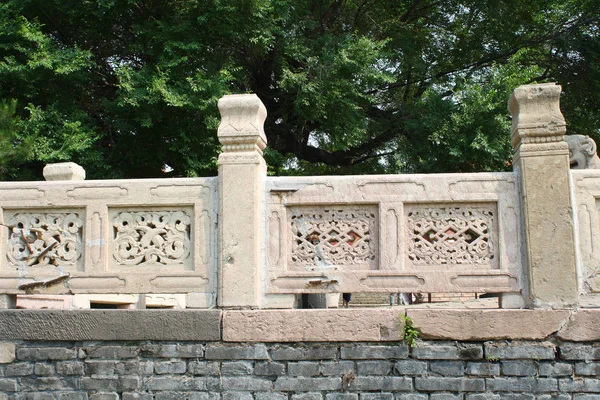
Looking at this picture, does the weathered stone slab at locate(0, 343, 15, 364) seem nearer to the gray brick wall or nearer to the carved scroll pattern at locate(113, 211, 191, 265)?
the gray brick wall

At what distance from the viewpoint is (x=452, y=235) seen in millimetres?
5062

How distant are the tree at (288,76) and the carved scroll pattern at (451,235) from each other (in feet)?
18.8

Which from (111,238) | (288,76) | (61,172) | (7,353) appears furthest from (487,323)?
(288,76)

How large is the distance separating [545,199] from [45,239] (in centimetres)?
424

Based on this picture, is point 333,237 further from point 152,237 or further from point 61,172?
point 61,172

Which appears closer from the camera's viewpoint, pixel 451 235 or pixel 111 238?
pixel 451 235

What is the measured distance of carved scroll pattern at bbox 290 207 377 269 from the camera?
5.10 m

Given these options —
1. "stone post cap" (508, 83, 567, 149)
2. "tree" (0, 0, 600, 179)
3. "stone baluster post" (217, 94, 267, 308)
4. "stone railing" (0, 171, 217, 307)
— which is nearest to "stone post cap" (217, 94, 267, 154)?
"stone baluster post" (217, 94, 267, 308)

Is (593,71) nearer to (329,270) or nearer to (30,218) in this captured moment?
(329,270)

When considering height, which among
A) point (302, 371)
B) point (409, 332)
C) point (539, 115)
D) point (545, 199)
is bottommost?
point (302, 371)

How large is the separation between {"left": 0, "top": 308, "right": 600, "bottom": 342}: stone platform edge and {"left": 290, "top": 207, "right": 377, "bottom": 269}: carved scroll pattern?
437mm

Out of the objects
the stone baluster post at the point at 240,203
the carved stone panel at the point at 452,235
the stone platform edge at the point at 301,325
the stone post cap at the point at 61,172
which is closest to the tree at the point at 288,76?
the stone post cap at the point at 61,172

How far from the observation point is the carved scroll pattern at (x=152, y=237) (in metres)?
5.19

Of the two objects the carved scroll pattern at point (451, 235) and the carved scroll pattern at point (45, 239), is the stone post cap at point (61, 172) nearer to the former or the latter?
the carved scroll pattern at point (45, 239)
